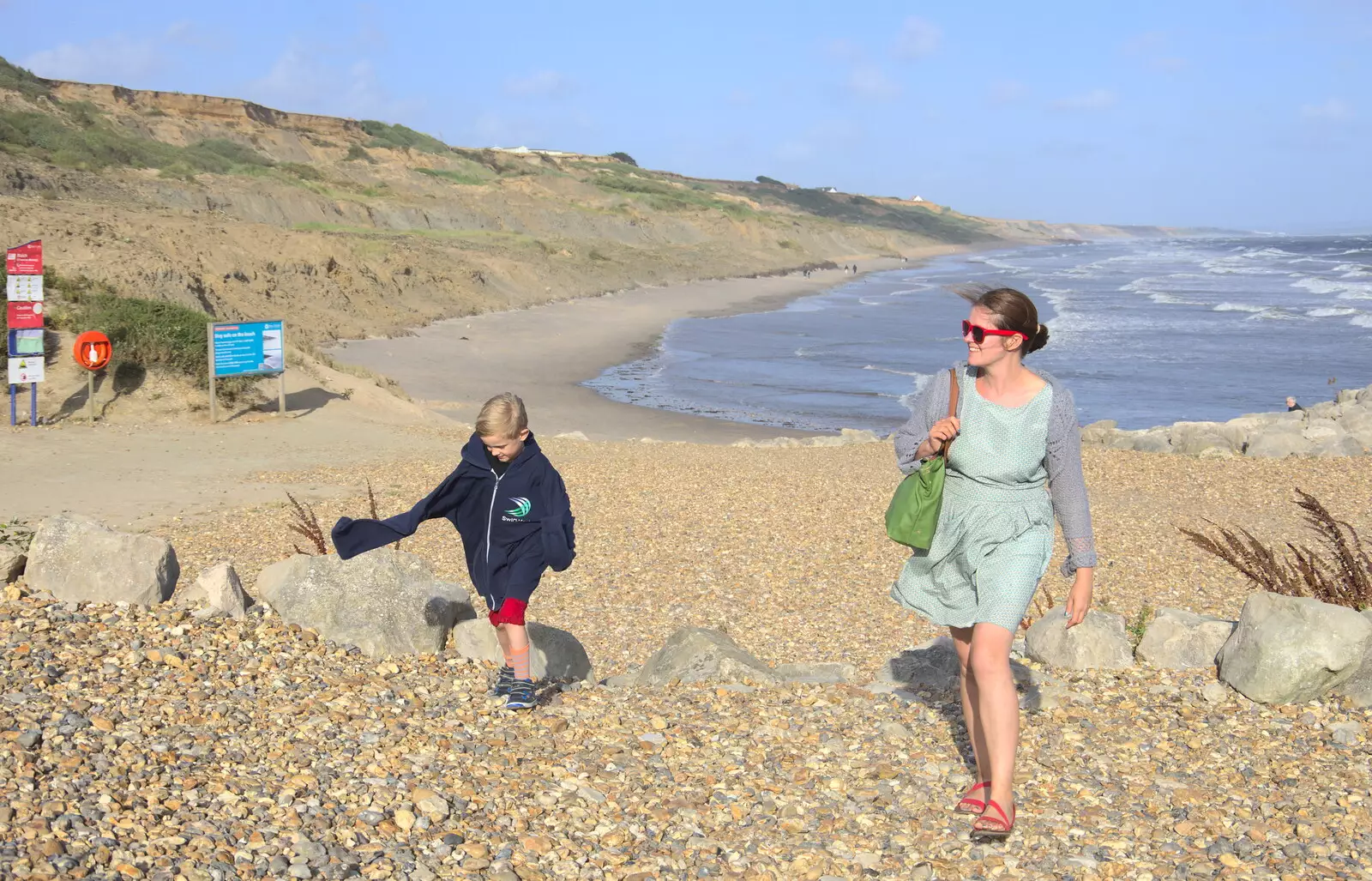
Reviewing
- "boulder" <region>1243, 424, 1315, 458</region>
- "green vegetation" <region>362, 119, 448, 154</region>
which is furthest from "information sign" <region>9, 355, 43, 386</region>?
"green vegetation" <region>362, 119, 448, 154</region>

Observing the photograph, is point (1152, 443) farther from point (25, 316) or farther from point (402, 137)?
point (402, 137)

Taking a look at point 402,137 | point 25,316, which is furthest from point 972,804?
point 402,137

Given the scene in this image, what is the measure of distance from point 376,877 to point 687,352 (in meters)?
28.8

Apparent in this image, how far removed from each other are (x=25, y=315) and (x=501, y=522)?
1132 centimetres

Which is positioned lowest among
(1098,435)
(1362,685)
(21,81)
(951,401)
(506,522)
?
(1098,435)

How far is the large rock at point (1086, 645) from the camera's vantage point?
5590mm

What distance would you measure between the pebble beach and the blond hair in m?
1.16

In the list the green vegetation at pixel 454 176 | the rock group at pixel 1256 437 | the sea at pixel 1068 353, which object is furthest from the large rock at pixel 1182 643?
the green vegetation at pixel 454 176

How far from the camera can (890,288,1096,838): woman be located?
12.3 ft

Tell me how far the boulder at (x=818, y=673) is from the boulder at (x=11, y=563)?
142 inches

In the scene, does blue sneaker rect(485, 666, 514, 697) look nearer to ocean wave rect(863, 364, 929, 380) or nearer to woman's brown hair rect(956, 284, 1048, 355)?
woman's brown hair rect(956, 284, 1048, 355)

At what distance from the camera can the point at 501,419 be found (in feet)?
15.2

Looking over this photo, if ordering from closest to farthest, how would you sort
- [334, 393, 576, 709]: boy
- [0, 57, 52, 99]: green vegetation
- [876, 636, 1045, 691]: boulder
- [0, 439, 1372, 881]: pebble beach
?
1. [0, 439, 1372, 881]: pebble beach
2. [334, 393, 576, 709]: boy
3. [876, 636, 1045, 691]: boulder
4. [0, 57, 52, 99]: green vegetation

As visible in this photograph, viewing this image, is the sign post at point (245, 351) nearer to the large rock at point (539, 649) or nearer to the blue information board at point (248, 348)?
the blue information board at point (248, 348)
